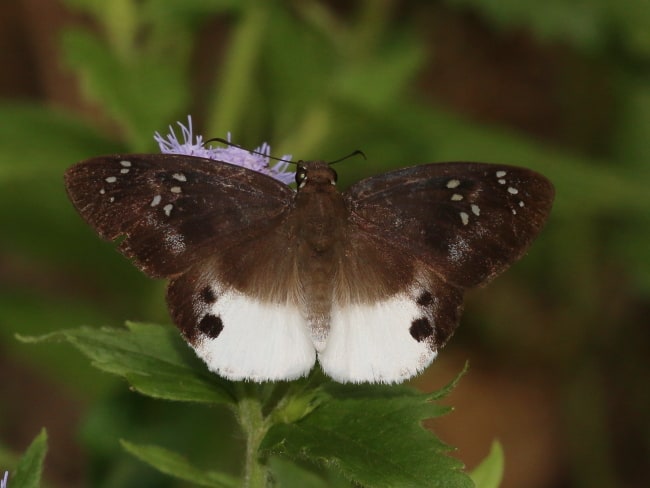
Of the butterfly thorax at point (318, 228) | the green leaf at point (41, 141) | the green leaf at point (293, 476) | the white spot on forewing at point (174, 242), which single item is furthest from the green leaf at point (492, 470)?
the green leaf at point (41, 141)

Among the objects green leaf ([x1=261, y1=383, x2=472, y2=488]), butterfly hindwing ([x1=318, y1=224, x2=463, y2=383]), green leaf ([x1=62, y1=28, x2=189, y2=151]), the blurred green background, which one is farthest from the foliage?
green leaf ([x1=62, y1=28, x2=189, y2=151])

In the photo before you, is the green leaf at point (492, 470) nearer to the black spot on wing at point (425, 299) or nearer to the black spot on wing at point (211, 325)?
the black spot on wing at point (425, 299)

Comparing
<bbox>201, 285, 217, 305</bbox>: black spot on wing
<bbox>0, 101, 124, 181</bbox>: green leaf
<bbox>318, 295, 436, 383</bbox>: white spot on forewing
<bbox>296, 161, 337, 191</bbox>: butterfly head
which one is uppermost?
<bbox>0, 101, 124, 181</bbox>: green leaf

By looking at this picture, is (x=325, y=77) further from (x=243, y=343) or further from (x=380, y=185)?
(x=243, y=343)

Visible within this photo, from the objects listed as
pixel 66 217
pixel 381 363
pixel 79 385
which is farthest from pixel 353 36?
pixel 381 363

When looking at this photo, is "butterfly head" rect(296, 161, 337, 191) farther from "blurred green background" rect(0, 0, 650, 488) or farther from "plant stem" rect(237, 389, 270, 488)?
"blurred green background" rect(0, 0, 650, 488)

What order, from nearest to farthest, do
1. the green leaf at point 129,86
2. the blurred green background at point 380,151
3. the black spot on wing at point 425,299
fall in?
the black spot on wing at point 425,299 < the green leaf at point 129,86 < the blurred green background at point 380,151

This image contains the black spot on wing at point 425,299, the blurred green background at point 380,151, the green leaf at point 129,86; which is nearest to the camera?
the black spot on wing at point 425,299
